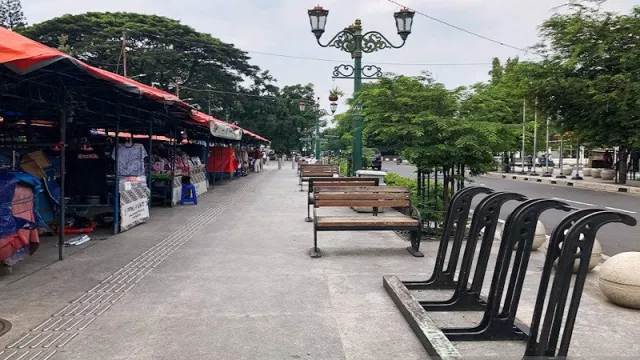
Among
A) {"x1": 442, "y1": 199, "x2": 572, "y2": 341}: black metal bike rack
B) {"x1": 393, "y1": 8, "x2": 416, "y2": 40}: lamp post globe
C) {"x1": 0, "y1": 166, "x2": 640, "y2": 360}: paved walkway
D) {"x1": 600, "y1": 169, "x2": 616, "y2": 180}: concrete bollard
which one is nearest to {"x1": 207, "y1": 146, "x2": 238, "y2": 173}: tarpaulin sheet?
{"x1": 393, "y1": 8, "x2": 416, "y2": 40}: lamp post globe

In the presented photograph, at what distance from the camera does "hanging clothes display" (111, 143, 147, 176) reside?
378 inches

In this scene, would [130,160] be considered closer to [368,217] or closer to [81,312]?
[368,217]

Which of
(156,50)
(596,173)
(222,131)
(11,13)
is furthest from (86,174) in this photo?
(11,13)

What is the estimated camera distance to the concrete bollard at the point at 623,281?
4938mm

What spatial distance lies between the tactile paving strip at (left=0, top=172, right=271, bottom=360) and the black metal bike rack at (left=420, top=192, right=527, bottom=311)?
10.2ft

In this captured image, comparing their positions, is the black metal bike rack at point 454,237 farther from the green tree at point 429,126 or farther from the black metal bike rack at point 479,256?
the green tree at point 429,126

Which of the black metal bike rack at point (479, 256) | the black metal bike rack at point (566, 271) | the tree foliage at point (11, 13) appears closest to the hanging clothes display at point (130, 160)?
the black metal bike rack at point (479, 256)

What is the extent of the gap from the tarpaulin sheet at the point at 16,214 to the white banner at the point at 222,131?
24.7 ft

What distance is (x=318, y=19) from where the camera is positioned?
40.8 feet

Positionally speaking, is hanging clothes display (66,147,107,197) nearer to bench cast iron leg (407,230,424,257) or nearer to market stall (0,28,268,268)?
market stall (0,28,268,268)

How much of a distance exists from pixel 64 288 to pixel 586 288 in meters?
5.84

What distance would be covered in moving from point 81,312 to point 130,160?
546cm

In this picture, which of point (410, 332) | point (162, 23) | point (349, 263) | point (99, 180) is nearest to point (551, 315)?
point (410, 332)

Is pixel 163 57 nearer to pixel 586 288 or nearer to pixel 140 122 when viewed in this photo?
pixel 140 122
